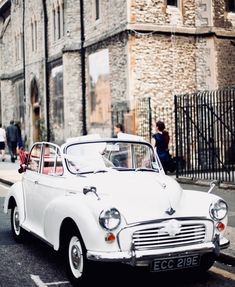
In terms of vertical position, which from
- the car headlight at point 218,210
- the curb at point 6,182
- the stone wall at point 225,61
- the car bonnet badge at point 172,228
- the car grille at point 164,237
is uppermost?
the stone wall at point 225,61

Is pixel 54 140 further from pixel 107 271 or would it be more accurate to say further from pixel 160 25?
pixel 107 271

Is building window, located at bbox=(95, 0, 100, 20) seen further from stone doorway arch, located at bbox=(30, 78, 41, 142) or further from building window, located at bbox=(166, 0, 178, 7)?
stone doorway arch, located at bbox=(30, 78, 41, 142)

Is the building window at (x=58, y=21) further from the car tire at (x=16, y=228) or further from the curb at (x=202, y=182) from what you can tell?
the car tire at (x=16, y=228)

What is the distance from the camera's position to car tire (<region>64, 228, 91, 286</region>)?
5.27 m

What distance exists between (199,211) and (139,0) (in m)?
14.6

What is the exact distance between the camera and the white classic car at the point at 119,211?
5148 mm

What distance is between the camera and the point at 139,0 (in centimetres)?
1891

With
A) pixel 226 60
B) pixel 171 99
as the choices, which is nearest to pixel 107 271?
pixel 171 99

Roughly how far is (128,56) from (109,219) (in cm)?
1406

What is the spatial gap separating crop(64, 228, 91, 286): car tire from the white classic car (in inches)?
0.4

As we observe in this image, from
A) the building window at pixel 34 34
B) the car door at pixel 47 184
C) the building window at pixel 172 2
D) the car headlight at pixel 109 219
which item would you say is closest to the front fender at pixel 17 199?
the car door at pixel 47 184

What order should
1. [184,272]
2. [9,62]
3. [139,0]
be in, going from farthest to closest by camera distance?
[9,62], [139,0], [184,272]

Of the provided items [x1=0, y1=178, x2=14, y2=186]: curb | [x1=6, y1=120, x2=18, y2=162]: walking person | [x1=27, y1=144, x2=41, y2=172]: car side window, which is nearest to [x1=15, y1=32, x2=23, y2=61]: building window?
[x1=6, y1=120, x2=18, y2=162]: walking person

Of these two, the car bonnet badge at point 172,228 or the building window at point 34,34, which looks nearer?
the car bonnet badge at point 172,228
